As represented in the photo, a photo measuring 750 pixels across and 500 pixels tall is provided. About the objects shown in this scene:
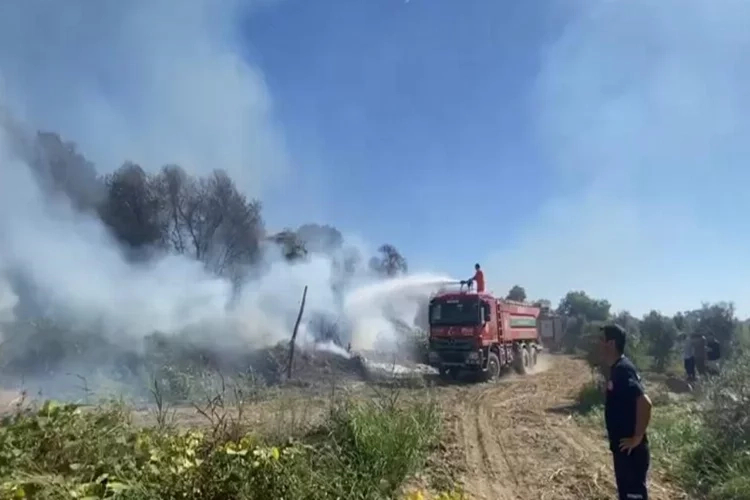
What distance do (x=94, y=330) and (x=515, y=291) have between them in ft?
164

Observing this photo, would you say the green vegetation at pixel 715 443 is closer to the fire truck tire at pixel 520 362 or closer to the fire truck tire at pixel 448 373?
the fire truck tire at pixel 448 373

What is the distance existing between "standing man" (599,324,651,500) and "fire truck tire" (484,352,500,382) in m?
13.7

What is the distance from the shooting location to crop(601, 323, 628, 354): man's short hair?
4785 millimetres

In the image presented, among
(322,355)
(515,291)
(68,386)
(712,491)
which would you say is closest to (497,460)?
(712,491)

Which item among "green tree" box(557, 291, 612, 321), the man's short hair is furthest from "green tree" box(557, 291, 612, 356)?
the man's short hair

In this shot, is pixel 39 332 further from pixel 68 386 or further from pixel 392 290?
pixel 392 290

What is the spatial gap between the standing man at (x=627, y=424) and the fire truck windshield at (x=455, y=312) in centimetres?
1310

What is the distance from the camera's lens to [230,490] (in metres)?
3.37

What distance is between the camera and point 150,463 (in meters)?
3.73

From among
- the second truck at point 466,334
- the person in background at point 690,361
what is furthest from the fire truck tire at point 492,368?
the person in background at point 690,361

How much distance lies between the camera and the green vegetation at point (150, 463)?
132 inches

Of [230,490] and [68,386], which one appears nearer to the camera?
[230,490]

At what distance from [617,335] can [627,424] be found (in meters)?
0.72

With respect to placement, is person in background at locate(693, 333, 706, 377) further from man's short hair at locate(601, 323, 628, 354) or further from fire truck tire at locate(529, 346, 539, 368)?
man's short hair at locate(601, 323, 628, 354)
